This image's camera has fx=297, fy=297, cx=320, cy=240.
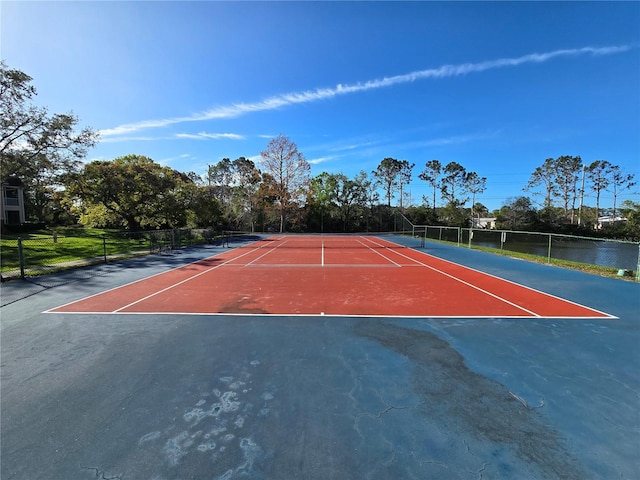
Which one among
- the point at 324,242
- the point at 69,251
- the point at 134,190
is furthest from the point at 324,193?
the point at 69,251

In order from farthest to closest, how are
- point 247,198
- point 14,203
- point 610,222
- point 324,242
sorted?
point 610,222
point 247,198
point 14,203
point 324,242

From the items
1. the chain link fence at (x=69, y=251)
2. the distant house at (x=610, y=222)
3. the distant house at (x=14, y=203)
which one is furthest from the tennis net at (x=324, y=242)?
the distant house at (x=610, y=222)

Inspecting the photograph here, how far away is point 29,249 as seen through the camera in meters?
16.9

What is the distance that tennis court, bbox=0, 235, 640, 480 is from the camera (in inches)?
103

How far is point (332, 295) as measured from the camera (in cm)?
827

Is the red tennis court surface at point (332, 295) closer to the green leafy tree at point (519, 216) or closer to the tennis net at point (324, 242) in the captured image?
the tennis net at point (324, 242)

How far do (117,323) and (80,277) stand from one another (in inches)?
262

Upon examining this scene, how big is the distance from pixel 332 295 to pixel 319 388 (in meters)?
4.60

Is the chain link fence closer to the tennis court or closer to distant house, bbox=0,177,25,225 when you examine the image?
the tennis court

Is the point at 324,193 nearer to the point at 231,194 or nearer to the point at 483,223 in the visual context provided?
the point at 231,194

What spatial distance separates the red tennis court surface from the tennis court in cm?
10

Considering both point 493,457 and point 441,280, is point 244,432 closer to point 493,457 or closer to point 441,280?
point 493,457

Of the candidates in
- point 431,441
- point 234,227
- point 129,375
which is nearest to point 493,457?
point 431,441

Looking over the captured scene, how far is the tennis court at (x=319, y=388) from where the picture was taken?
261cm
